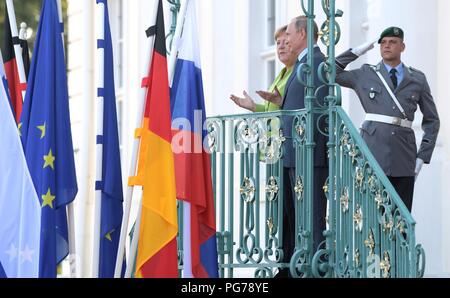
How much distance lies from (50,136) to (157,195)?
0.98m

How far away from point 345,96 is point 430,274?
2.05 metres

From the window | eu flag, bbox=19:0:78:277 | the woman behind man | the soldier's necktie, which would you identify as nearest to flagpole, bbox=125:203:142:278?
eu flag, bbox=19:0:78:277

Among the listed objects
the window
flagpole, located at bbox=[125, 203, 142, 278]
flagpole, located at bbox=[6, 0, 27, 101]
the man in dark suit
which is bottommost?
flagpole, located at bbox=[125, 203, 142, 278]

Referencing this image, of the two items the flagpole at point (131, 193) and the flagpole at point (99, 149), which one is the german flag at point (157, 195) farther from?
the flagpole at point (99, 149)

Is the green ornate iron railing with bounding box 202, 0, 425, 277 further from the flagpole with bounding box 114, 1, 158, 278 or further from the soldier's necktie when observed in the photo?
the flagpole with bounding box 114, 1, 158, 278

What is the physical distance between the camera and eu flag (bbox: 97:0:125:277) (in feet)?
36.3

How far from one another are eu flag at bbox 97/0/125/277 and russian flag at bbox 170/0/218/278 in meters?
0.48

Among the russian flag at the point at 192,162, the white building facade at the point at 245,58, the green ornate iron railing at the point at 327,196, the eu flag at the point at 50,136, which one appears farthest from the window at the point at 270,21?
the eu flag at the point at 50,136

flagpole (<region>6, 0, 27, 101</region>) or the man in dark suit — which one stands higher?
flagpole (<region>6, 0, 27, 101</region>)

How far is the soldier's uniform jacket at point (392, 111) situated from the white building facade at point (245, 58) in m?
1.24

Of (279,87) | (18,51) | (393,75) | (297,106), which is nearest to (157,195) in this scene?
(297,106)

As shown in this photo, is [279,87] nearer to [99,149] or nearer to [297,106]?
[297,106]

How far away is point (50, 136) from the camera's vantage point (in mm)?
11055

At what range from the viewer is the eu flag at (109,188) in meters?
11.1
